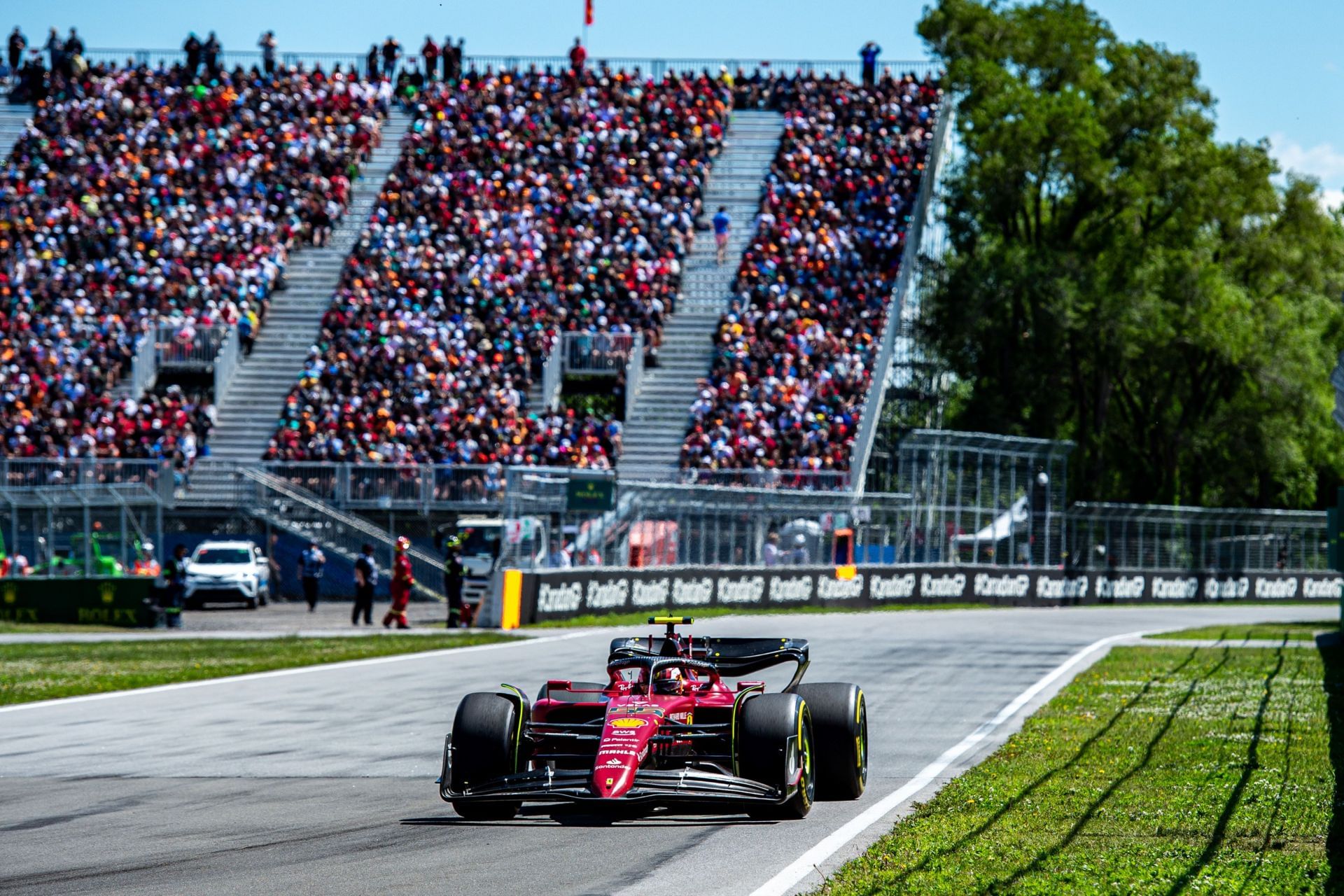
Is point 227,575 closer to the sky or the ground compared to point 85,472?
closer to the ground

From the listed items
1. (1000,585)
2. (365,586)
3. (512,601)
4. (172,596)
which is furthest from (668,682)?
(1000,585)

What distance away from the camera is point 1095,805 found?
10.7m

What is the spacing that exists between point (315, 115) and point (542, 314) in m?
13.5

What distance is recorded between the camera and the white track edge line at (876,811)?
26.8ft

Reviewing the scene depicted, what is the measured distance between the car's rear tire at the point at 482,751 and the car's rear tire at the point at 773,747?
50.5 inches

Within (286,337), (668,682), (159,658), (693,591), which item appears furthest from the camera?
(286,337)

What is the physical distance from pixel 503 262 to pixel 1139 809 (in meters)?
41.0

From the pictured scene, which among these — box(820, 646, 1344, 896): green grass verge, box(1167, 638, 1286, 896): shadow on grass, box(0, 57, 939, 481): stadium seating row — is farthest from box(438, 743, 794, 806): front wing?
box(0, 57, 939, 481): stadium seating row

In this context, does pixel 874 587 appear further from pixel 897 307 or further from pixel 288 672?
pixel 288 672

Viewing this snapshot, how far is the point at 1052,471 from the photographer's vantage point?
43.9m

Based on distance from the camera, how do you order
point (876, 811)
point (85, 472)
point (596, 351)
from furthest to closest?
1. point (596, 351)
2. point (85, 472)
3. point (876, 811)

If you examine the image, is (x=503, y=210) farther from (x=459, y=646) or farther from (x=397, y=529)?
(x=459, y=646)

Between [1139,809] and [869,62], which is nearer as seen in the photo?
[1139,809]

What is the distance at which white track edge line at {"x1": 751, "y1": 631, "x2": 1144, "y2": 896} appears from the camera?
8172 mm
